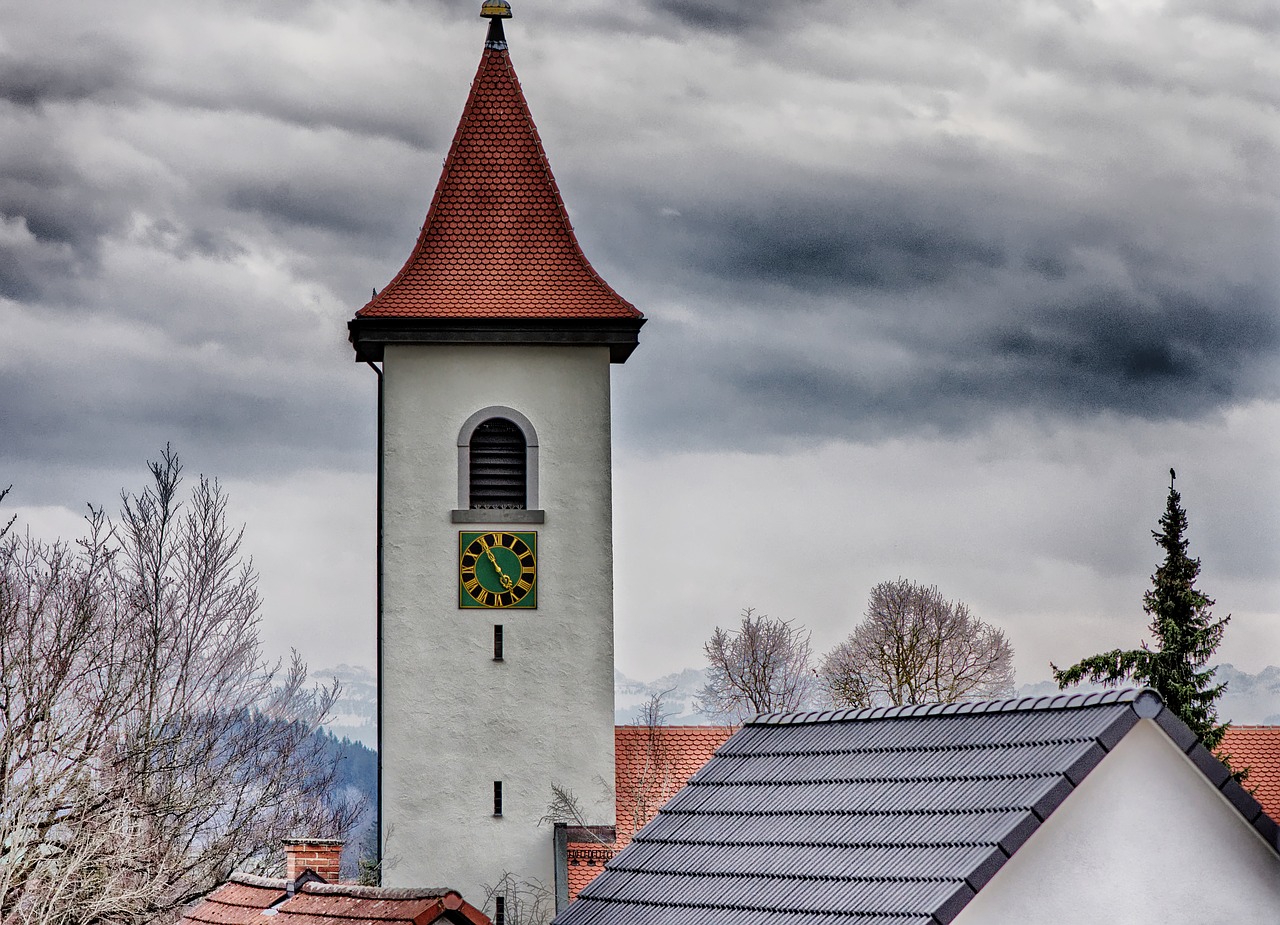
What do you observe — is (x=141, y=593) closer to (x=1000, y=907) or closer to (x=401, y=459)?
(x=401, y=459)

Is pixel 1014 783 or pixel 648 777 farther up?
pixel 648 777

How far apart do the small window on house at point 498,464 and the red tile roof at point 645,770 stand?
3.71 meters

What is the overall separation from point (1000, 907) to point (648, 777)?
19208 millimetres

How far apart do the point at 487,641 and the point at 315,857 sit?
8167 millimetres

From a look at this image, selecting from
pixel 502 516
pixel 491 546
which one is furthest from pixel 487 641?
pixel 502 516

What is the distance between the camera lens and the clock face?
2817cm

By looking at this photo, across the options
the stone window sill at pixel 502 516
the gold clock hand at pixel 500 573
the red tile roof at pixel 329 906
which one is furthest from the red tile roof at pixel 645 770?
the red tile roof at pixel 329 906

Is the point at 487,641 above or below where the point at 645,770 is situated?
above

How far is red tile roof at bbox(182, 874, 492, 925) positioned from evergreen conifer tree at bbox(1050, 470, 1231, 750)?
49.6 feet

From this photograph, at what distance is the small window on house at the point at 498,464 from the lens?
1128 inches

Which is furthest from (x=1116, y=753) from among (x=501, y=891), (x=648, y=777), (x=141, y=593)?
(x=141, y=593)

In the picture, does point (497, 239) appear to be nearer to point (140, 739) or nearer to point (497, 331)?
point (497, 331)

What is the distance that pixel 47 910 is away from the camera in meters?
24.6

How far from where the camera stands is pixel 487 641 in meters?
28.0
